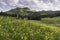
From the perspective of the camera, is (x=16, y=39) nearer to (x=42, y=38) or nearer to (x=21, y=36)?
(x=21, y=36)

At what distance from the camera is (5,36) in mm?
15945

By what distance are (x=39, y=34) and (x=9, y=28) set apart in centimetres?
257

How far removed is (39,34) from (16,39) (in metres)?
3.09

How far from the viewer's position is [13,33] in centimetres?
1730

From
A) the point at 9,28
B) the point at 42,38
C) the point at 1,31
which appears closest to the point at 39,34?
the point at 42,38

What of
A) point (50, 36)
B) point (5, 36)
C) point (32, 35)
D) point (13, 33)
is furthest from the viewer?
point (50, 36)

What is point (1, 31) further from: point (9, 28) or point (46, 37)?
point (46, 37)

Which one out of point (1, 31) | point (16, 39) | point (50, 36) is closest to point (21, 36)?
point (16, 39)

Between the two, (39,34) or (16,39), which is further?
(39,34)

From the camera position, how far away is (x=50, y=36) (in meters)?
19.9

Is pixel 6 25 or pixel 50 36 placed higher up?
pixel 6 25

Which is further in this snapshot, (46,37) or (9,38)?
(46,37)

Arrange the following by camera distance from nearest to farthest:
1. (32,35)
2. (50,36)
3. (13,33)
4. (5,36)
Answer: (5,36) < (13,33) < (32,35) < (50,36)

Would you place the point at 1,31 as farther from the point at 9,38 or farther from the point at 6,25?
the point at 6,25
